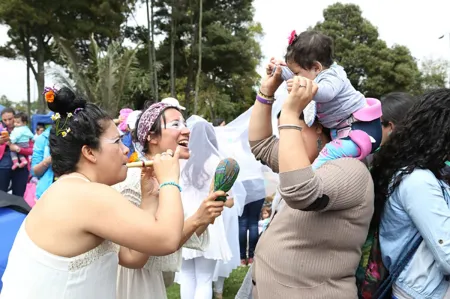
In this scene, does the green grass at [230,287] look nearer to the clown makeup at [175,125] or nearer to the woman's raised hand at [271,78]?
the clown makeup at [175,125]

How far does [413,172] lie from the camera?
6.29 feet

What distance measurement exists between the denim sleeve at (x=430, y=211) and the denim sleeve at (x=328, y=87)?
457mm

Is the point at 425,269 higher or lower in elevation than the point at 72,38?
lower

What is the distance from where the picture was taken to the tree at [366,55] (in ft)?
85.0

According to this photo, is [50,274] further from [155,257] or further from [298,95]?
[298,95]

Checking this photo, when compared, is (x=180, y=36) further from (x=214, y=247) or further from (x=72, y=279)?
(x=72, y=279)

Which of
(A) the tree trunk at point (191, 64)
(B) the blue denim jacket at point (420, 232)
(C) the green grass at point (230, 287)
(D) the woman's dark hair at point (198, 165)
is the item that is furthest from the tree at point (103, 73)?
(B) the blue denim jacket at point (420, 232)

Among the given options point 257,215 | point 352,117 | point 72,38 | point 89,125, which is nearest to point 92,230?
point 89,125

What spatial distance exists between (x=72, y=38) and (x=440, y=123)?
20811 mm

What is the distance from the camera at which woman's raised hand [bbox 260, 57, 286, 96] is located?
222 centimetres

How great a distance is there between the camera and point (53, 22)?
66.2ft

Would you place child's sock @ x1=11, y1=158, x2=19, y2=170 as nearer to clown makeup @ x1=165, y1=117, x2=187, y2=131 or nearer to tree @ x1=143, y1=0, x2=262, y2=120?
clown makeup @ x1=165, y1=117, x2=187, y2=131

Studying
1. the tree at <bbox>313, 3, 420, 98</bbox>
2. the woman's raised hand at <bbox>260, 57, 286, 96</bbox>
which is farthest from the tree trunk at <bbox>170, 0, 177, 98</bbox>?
the woman's raised hand at <bbox>260, 57, 286, 96</bbox>

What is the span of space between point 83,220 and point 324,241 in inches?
35.8
